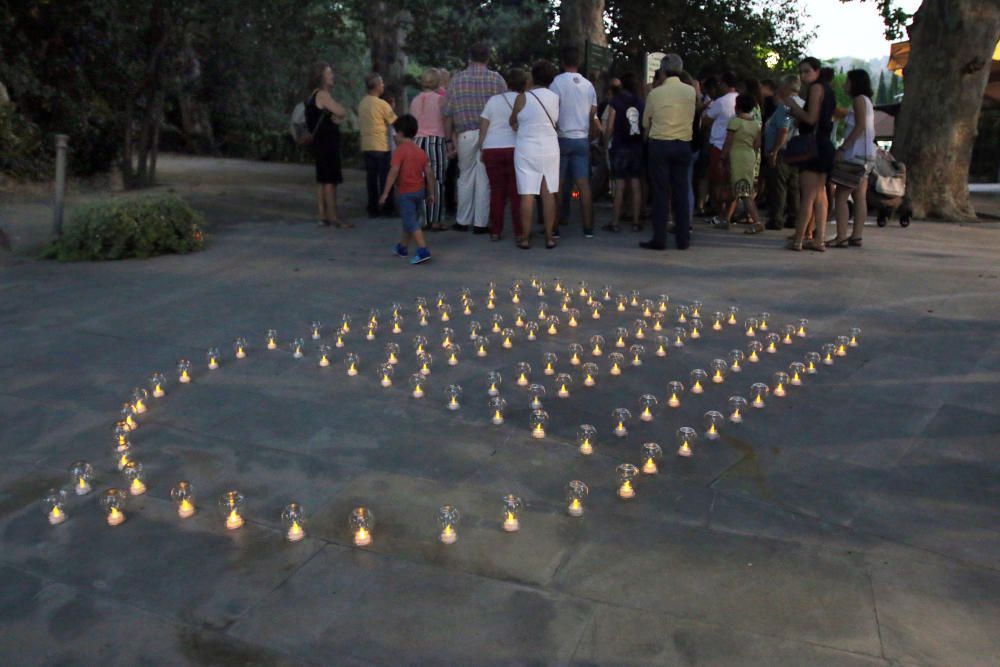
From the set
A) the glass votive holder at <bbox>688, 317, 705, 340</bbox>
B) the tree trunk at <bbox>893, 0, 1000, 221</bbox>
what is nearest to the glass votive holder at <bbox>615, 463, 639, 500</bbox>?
the glass votive holder at <bbox>688, 317, 705, 340</bbox>

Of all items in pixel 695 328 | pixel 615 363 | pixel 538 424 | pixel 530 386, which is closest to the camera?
pixel 538 424

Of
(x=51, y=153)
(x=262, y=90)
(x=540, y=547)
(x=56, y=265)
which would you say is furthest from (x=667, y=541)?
(x=262, y=90)

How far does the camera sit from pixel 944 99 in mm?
12078

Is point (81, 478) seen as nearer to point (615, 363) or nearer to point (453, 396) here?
point (453, 396)

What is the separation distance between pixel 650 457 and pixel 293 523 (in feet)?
5.25

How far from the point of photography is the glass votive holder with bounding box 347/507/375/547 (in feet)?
10.7

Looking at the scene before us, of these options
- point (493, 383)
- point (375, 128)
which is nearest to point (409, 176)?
point (375, 128)

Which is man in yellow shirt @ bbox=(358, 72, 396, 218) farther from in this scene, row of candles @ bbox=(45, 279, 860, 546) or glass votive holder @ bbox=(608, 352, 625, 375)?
glass votive holder @ bbox=(608, 352, 625, 375)

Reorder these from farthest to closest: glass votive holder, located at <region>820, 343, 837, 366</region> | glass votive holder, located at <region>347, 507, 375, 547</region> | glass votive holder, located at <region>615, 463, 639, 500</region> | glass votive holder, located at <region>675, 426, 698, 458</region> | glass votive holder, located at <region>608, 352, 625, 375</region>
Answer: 1. glass votive holder, located at <region>820, 343, 837, 366</region>
2. glass votive holder, located at <region>608, 352, 625, 375</region>
3. glass votive holder, located at <region>675, 426, 698, 458</region>
4. glass votive holder, located at <region>615, 463, 639, 500</region>
5. glass votive holder, located at <region>347, 507, 375, 547</region>

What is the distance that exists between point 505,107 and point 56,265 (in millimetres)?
4776

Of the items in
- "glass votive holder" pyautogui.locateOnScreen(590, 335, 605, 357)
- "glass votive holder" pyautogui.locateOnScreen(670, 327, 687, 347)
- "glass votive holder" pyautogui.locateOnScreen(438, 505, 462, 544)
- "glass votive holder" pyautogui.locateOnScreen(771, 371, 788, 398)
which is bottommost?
"glass votive holder" pyautogui.locateOnScreen(438, 505, 462, 544)

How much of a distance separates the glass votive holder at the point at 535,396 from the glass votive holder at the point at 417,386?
2.10ft

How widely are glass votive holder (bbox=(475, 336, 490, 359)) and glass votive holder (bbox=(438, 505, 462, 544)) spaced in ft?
7.76

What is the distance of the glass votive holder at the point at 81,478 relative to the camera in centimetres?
375
